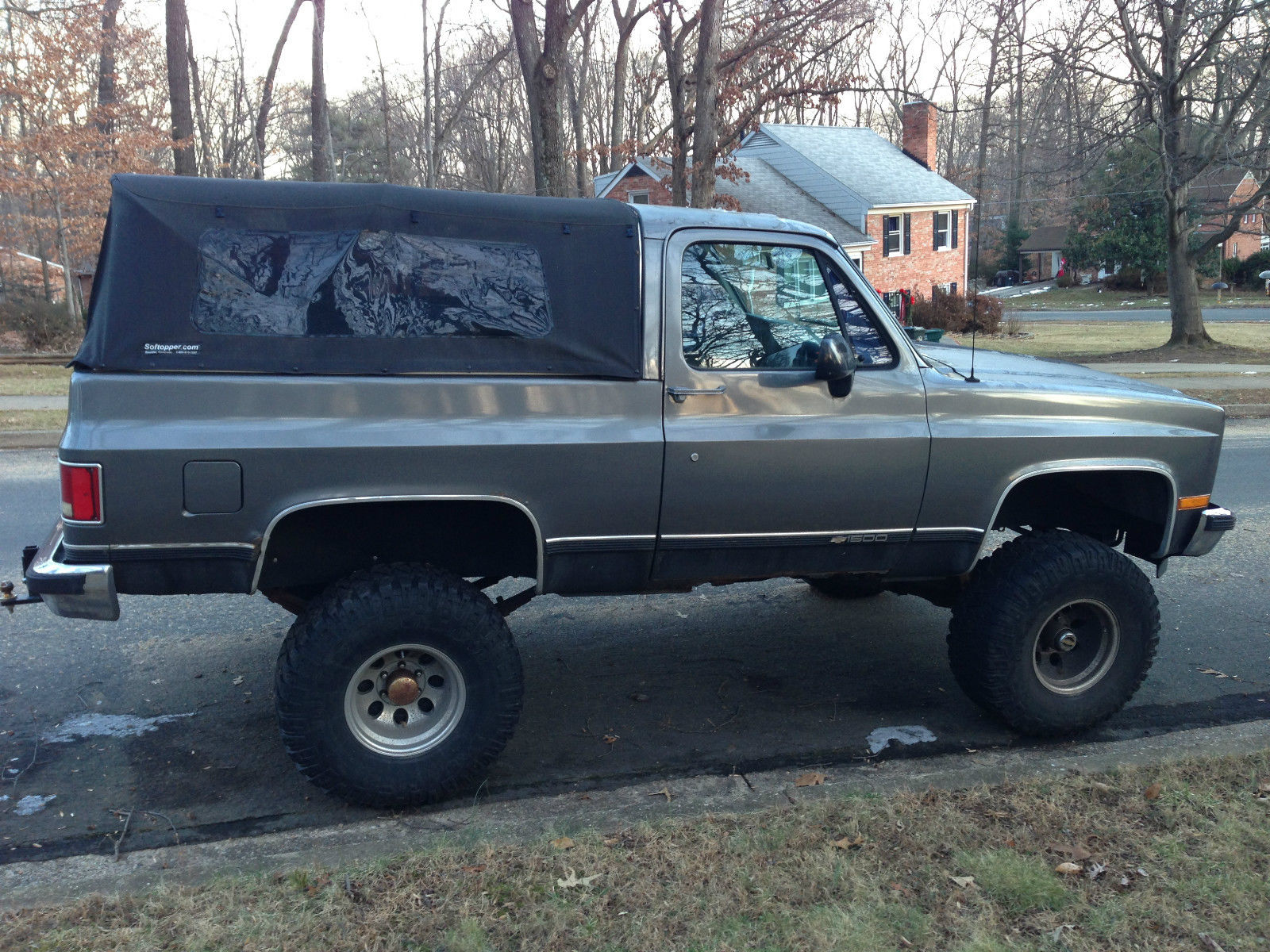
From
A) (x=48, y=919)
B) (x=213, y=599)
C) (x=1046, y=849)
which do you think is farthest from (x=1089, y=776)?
(x=213, y=599)

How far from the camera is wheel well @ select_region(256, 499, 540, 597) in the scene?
12.7 ft

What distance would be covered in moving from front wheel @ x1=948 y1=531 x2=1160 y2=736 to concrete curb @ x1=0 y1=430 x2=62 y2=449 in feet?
34.6

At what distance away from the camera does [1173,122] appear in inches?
783

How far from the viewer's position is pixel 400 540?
4102 millimetres

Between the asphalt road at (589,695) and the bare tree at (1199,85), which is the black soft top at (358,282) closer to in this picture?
the asphalt road at (589,695)

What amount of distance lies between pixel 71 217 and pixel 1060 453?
2657 centimetres

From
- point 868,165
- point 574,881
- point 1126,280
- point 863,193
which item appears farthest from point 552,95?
point 1126,280

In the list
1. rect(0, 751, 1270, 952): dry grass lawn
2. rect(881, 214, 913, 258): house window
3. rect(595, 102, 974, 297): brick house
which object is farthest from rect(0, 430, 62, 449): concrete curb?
rect(881, 214, 913, 258): house window

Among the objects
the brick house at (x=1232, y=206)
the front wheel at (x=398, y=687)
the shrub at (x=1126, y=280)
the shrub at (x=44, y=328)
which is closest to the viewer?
the front wheel at (x=398, y=687)

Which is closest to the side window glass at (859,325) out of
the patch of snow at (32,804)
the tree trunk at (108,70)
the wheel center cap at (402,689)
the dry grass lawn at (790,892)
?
the dry grass lawn at (790,892)

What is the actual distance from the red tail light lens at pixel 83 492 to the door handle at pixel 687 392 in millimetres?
1956

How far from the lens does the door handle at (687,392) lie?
3920mm

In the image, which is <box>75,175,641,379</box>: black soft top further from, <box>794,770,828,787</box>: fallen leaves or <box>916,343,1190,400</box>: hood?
<box>794,770,828,787</box>: fallen leaves

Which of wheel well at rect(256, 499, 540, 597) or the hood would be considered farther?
the hood
